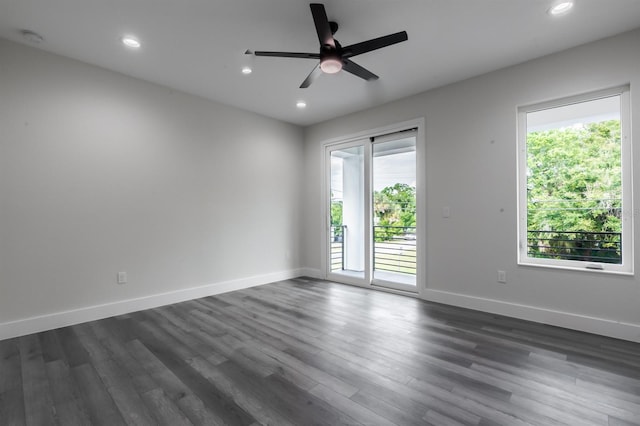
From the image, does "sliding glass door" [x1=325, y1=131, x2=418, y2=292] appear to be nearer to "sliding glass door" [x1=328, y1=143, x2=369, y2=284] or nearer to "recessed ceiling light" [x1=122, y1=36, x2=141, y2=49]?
"sliding glass door" [x1=328, y1=143, x2=369, y2=284]

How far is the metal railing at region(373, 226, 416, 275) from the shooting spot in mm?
4277

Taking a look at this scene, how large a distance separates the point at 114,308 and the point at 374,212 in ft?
11.8

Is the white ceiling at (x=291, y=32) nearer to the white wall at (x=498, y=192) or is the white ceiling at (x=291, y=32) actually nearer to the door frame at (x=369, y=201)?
the white wall at (x=498, y=192)

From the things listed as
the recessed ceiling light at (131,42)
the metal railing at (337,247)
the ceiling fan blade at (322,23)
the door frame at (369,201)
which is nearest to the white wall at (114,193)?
the recessed ceiling light at (131,42)

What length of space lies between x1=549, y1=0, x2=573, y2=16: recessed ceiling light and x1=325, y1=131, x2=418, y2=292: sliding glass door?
196cm

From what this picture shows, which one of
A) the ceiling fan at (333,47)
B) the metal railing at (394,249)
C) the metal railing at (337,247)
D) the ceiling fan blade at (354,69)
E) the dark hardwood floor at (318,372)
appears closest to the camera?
the dark hardwood floor at (318,372)

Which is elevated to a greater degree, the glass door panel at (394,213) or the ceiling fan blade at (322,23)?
the ceiling fan blade at (322,23)

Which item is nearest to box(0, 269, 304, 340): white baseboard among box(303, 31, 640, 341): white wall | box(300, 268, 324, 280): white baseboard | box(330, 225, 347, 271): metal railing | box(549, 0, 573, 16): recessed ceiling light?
box(300, 268, 324, 280): white baseboard

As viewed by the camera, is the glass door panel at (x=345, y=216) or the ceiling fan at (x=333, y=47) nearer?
the ceiling fan at (x=333, y=47)

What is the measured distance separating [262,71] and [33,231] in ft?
9.33

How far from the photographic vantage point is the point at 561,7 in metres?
2.37

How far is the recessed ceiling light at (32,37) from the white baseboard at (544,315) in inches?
195

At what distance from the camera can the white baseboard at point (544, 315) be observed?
2.72m

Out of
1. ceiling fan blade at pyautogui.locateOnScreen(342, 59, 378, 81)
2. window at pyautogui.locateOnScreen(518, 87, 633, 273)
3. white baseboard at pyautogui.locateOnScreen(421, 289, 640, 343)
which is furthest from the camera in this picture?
window at pyautogui.locateOnScreen(518, 87, 633, 273)
